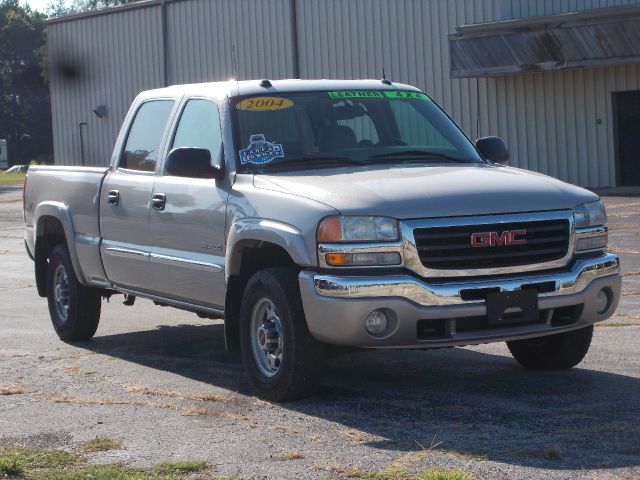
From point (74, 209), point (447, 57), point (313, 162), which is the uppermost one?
point (447, 57)

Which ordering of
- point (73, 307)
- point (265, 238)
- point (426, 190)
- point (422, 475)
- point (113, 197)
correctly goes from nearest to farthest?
point (422, 475), point (426, 190), point (265, 238), point (113, 197), point (73, 307)

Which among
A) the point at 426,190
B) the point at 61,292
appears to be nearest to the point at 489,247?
the point at 426,190

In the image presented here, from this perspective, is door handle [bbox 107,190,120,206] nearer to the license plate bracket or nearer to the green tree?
the license plate bracket

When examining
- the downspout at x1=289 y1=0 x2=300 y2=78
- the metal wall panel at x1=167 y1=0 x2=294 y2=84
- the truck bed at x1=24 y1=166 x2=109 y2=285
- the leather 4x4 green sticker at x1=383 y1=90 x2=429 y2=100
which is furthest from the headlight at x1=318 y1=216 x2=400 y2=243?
the metal wall panel at x1=167 y1=0 x2=294 y2=84

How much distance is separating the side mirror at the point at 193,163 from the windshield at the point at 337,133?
0.20 metres

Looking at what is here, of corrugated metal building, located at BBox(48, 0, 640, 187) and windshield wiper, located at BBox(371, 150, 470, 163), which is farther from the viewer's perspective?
corrugated metal building, located at BBox(48, 0, 640, 187)

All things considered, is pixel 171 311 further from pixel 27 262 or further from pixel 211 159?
pixel 27 262

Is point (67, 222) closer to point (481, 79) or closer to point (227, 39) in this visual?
point (481, 79)

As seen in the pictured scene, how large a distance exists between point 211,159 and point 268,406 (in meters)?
1.75

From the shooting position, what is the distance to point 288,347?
715cm

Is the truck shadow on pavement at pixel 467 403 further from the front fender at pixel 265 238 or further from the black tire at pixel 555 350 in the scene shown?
the front fender at pixel 265 238

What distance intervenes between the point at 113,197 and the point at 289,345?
8.89ft

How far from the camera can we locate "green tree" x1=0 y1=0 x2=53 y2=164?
96.8 metres

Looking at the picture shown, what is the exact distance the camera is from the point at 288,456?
605cm
